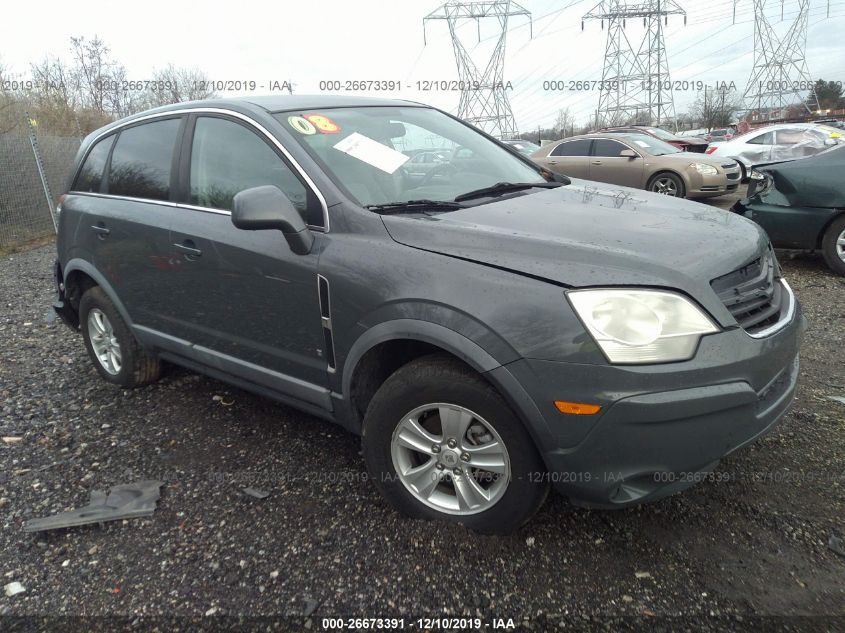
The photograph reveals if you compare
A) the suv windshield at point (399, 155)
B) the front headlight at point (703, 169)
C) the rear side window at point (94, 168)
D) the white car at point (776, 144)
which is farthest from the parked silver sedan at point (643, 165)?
the rear side window at point (94, 168)

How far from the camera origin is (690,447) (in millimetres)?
1933

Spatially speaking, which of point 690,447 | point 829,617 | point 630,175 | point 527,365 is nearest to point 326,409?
point 527,365

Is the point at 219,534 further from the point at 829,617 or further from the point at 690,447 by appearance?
the point at 829,617

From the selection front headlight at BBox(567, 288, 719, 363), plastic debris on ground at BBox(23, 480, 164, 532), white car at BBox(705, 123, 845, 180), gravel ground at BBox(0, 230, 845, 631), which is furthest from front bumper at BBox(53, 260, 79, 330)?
white car at BBox(705, 123, 845, 180)

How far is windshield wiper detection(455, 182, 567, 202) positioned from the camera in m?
2.79

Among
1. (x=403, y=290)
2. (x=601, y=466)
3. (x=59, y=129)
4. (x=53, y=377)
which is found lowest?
(x=53, y=377)

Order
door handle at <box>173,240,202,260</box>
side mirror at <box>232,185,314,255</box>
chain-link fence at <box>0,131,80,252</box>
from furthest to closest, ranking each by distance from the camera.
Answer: chain-link fence at <box>0,131,80,252</box> < door handle at <box>173,240,202,260</box> < side mirror at <box>232,185,314,255</box>

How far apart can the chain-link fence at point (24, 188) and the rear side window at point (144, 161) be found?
9007mm

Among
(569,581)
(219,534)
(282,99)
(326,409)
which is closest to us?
(569,581)

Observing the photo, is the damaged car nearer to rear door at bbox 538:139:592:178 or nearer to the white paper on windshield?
the white paper on windshield

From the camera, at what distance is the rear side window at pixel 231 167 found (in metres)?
2.67

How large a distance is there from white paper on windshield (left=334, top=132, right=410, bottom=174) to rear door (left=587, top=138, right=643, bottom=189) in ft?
30.3

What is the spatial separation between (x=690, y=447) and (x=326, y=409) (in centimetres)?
149

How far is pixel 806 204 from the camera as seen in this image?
18.9 ft
